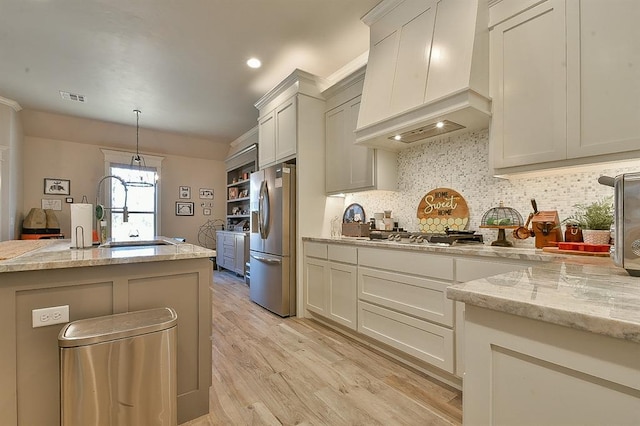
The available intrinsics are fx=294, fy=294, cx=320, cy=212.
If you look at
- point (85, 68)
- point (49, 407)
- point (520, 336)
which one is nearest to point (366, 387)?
point (520, 336)

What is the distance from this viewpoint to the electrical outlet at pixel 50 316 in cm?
136

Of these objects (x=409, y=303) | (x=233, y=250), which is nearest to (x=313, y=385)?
(x=409, y=303)

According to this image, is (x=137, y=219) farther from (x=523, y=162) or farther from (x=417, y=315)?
(x=523, y=162)

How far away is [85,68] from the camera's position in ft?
11.9

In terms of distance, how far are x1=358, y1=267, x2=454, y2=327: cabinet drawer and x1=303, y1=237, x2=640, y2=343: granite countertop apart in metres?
0.96

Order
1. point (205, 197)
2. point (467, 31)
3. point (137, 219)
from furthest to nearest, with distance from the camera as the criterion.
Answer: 1. point (205, 197)
2. point (137, 219)
3. point (467, 31)

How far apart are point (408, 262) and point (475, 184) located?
3.06 ft

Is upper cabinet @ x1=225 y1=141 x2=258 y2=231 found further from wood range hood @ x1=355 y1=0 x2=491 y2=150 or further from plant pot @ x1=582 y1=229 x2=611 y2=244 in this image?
plant pot @ x1=582 y1=229 x2=611 y2=244

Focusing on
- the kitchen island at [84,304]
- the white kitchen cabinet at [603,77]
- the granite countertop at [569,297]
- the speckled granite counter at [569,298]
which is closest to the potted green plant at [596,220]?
the white kitchen cabinet at [603,77]

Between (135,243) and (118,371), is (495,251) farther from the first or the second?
(135,243)

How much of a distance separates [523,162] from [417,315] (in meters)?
1.26

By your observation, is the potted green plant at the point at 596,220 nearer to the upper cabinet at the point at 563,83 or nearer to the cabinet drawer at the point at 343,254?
the upper cabinet at the point at 563,83

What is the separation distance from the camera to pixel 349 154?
3281 mm

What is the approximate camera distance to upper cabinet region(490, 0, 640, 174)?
4.99 feet
